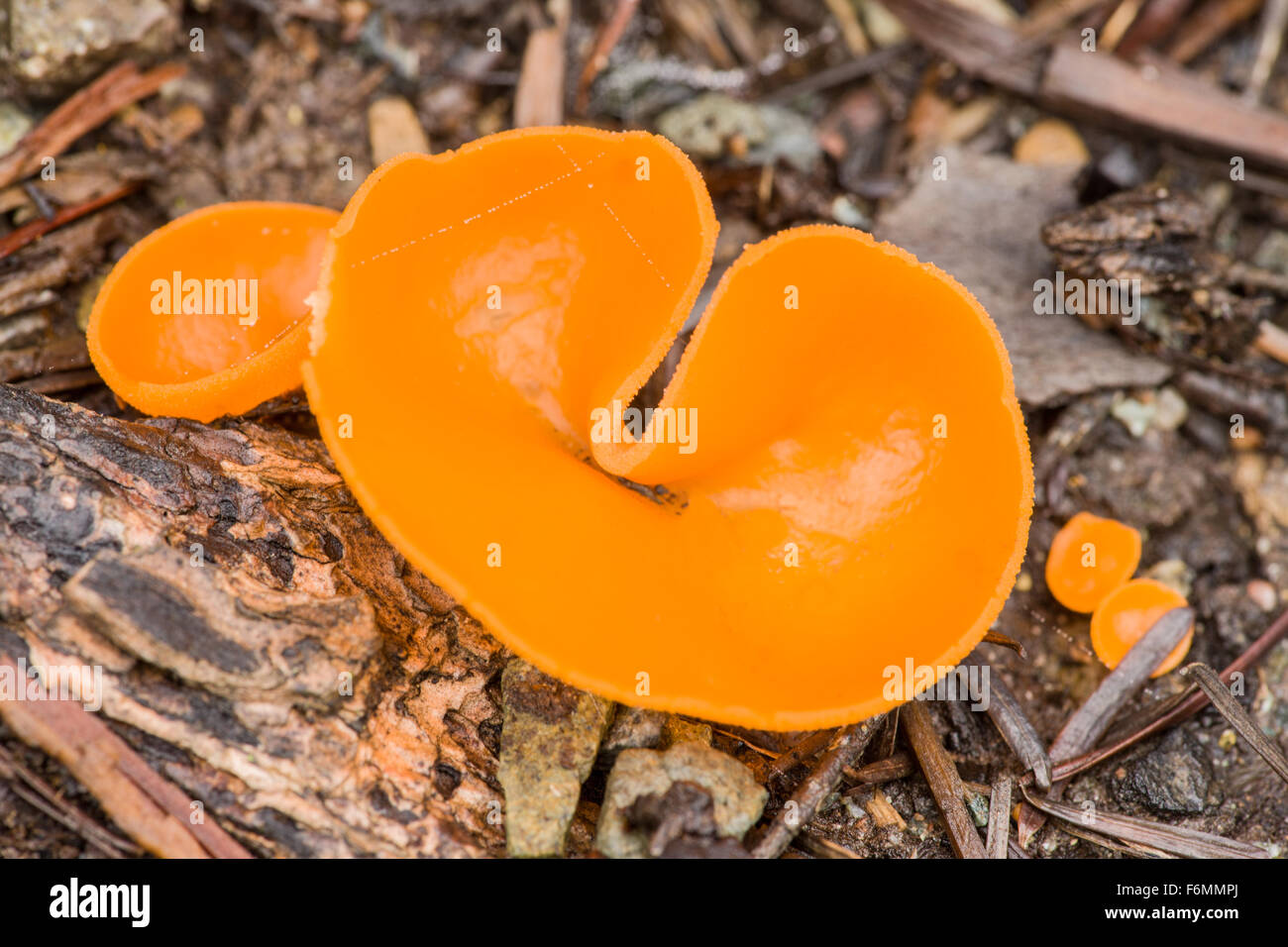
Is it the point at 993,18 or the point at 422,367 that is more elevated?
the point at 993,18

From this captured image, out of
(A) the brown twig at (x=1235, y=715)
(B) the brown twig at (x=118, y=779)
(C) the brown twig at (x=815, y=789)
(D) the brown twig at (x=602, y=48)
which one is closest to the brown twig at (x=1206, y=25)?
(D) the brown twig at (x=602, y=48)

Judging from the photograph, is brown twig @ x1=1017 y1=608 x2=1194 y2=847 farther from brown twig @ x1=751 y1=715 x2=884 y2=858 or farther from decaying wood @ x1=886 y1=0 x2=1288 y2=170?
decaying wood @ x1=886 y1=0 x2=1288 y2=170

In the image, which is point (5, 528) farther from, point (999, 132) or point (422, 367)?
point (999, 132)

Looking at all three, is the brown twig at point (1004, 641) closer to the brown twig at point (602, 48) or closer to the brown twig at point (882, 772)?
the brown twig at point (882, 772)

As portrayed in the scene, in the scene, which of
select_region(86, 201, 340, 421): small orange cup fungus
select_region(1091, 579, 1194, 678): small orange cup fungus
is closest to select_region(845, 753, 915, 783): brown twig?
select_region(1091, 579, 1194, 678): small orange cup fungus

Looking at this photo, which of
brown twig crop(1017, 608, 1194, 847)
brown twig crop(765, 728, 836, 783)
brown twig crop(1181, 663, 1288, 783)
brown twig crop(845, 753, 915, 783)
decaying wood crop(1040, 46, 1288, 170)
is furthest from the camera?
decaying wood crop(1040, 46, 1288, 170)

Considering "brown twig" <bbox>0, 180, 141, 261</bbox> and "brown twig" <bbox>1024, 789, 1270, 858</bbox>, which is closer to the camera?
"brown twig" <bbox>1024, 789, 1270, 858</bbox>

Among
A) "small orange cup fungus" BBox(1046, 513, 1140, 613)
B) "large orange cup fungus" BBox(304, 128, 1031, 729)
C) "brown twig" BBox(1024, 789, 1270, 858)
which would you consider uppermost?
"large orange cup fungus" BBox(304, 128, 1031, 729)

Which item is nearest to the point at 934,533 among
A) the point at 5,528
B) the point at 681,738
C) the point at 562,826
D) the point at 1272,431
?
the point at 681,738

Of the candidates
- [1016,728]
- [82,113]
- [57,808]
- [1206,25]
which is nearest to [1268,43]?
[1206,25]
